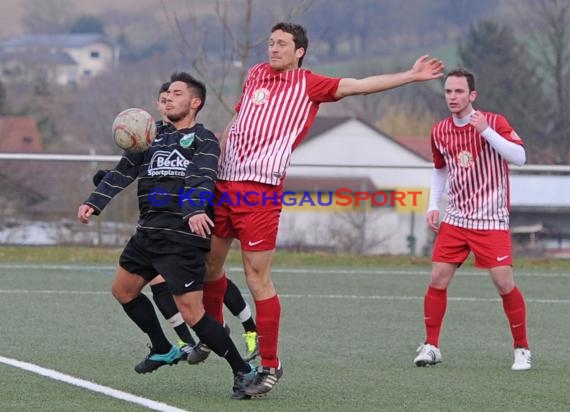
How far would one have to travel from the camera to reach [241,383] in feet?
23.0

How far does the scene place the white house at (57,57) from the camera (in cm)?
8862

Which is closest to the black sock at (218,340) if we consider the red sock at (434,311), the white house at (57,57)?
the red sock at (434,311)

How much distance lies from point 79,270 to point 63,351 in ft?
18.7

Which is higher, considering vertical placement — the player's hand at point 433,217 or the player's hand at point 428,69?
the player's hand at point 428,69

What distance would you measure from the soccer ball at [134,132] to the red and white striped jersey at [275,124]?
18.2 inches

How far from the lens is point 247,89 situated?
753cm

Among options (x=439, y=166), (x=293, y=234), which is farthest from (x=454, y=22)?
(x=439, y=166)

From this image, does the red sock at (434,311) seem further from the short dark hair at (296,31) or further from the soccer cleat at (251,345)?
the short dark hair at (296,31)

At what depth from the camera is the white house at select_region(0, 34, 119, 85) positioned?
291 feet

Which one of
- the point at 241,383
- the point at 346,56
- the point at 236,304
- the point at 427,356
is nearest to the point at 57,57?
the point at 346,56

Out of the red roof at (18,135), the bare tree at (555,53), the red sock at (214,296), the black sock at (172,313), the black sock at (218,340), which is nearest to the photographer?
the black sock at (218,340)

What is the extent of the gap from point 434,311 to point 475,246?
499mm

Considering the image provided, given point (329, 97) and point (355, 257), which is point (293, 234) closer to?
point (355, 257)

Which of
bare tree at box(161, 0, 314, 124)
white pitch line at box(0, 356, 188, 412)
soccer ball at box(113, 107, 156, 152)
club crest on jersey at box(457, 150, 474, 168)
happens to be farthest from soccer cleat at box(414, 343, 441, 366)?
bare tree at box(161, 0, 314, 124)
